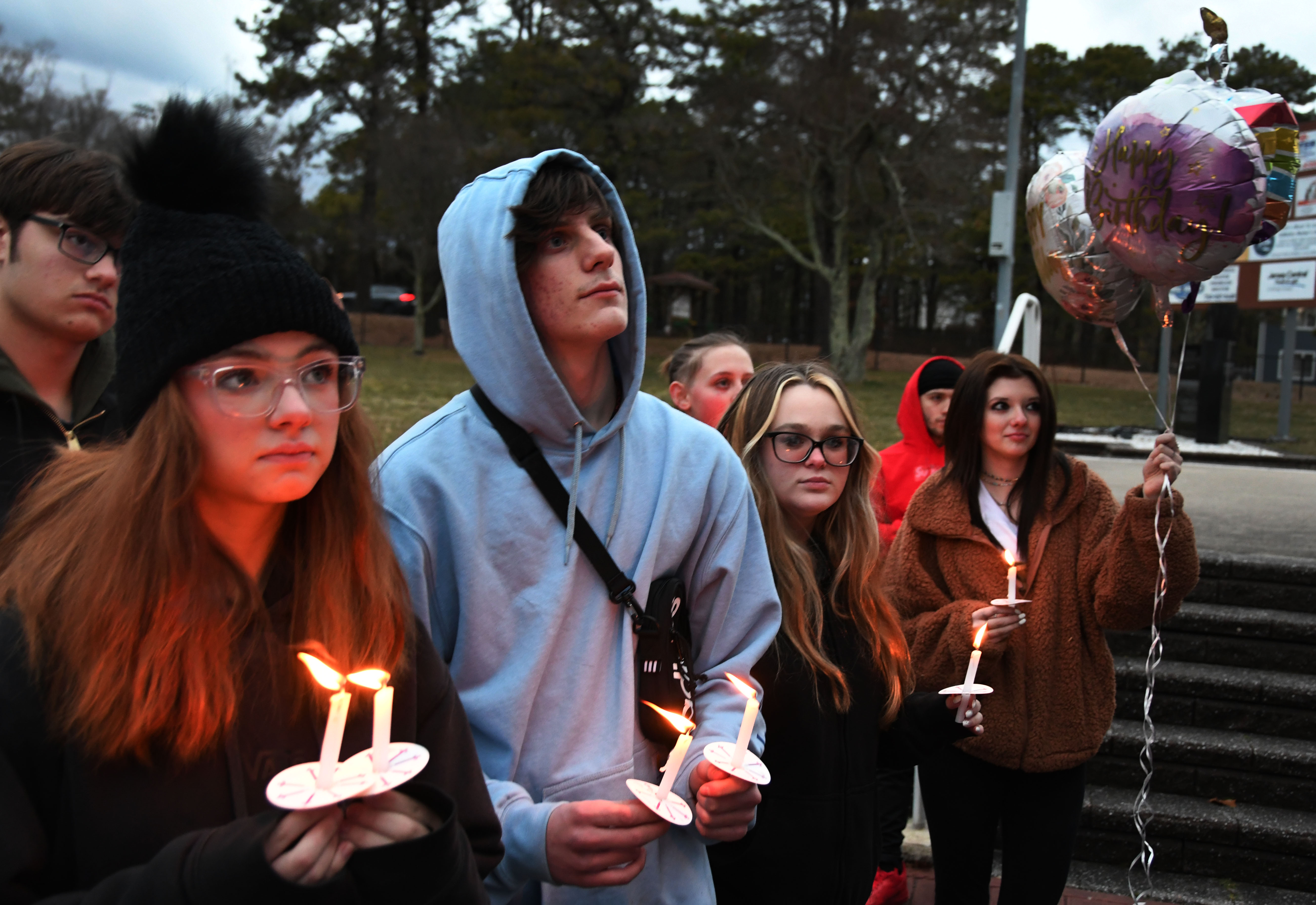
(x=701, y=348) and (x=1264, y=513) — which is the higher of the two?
(x=701, y=348)

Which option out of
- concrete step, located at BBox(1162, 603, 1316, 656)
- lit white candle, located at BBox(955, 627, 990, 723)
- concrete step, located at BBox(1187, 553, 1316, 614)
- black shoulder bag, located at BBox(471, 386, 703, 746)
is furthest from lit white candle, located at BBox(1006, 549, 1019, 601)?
concrete step, located at BBox(1187, 553, 1316, 614)

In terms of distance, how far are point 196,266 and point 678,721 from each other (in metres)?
0.98

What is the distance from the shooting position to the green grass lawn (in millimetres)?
14266

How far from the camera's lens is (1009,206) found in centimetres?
1171

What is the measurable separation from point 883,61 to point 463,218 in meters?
27.1

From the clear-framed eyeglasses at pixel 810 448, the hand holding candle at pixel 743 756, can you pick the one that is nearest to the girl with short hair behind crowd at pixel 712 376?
the clear-framed eyeglasses at pixel 810 448

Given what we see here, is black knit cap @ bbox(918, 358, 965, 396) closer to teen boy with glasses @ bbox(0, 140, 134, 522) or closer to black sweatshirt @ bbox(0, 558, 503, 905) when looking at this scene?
teen boy with glasses @ bbox(0, 140, 134, 522)

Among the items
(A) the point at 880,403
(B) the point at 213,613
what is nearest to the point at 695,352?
(B) the point at 213,613

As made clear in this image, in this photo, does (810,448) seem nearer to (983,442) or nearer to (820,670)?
(820,670)

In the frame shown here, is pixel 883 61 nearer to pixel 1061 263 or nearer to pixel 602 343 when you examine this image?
pixel 1061 263

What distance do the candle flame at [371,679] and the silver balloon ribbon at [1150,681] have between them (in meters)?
2.11

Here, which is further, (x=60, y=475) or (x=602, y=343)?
(x=602, y=343)

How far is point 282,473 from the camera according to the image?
4.50 feet

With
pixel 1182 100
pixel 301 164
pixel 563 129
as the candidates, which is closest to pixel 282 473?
pixel 1182 100
